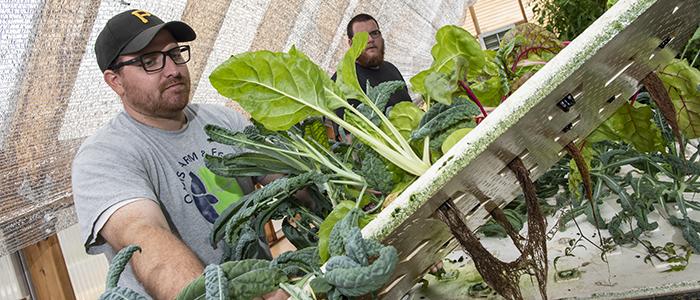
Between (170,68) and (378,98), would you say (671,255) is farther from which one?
(170,68)

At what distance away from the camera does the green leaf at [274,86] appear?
2.57 ft

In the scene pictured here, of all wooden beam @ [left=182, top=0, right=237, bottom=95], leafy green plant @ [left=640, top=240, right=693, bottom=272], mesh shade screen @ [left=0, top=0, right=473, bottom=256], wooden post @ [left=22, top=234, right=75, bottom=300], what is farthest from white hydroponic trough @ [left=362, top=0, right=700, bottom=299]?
wooden post @ [left=22, top=234, right=75, bottom=300]

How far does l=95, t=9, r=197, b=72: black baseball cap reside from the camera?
4.17ft

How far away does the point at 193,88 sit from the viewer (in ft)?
7.00

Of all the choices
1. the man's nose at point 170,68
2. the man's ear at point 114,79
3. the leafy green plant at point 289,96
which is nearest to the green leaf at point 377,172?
the leafy green plant at point 289,96

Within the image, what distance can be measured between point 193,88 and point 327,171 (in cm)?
135

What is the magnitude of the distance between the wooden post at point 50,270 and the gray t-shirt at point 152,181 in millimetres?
1487

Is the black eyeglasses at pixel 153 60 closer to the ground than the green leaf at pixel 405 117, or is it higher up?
closer to the ground

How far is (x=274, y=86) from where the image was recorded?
0.81 meters

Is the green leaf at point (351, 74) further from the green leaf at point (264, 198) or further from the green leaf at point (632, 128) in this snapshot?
the green leaf at point (632, 128)

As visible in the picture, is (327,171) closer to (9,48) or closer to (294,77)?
(294,77)

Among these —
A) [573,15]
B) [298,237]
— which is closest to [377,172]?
[298,237]

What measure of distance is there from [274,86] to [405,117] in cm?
20

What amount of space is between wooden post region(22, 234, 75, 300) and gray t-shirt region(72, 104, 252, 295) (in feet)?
4.88
